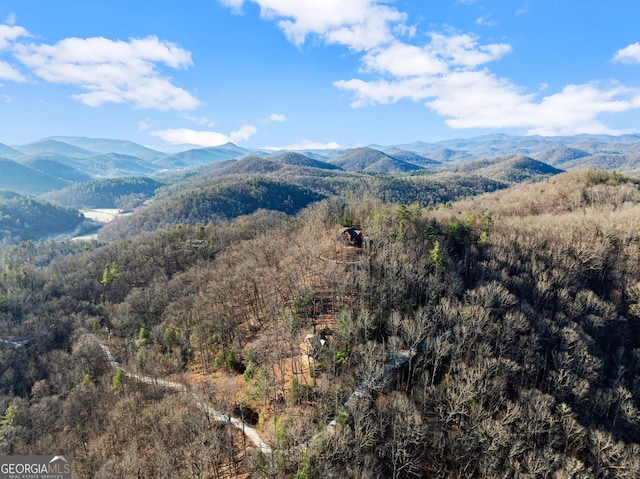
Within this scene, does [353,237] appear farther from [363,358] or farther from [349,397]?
[349,397]

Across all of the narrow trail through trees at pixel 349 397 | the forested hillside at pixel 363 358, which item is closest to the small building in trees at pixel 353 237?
the forested hillside at pixel 363 358

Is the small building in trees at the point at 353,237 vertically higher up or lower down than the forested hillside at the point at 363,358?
higher up

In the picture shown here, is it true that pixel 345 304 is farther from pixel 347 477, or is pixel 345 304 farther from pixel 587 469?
pixel 587 469

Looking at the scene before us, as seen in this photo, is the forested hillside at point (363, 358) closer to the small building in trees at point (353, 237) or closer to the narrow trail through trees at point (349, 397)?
the narrow trail through trees at point (349, 397)

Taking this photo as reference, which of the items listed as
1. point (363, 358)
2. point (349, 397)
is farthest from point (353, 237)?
point (349, 397)

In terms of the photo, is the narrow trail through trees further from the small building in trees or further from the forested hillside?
the small building in trees

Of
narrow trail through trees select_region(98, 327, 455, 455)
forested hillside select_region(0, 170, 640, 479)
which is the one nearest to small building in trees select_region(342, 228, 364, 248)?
forested hillside select_region(0, 170, 640, 479)

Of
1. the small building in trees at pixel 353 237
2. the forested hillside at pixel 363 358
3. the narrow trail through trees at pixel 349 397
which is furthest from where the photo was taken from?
the small building in trees at pixel 353 237

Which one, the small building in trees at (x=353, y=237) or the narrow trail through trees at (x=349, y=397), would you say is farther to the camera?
the small building in trees at (x=353, y=237)
